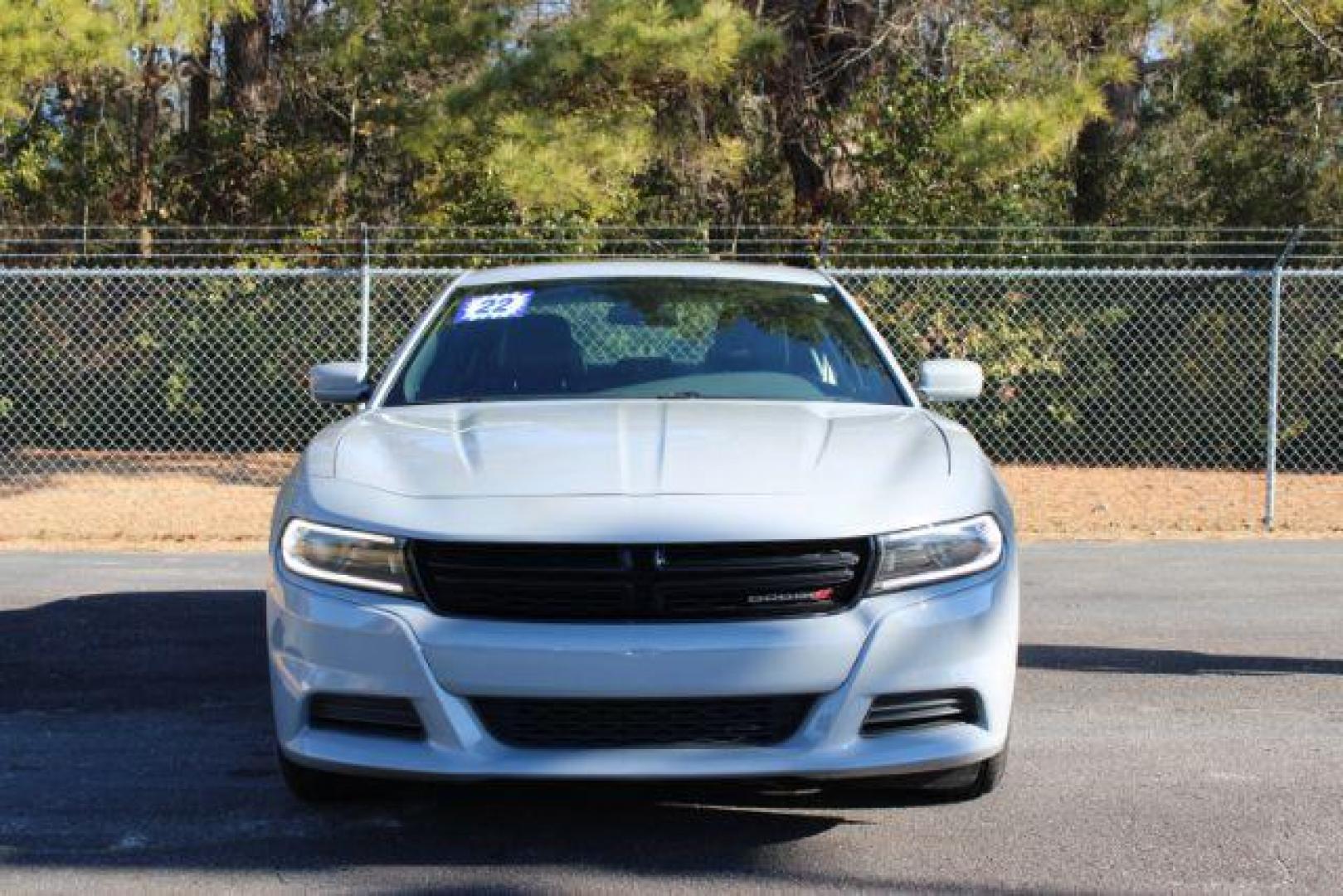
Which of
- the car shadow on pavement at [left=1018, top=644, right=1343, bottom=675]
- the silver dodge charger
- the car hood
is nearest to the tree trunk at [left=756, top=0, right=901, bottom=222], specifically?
the car shadow on pavement at [left=1018, top=644, right=1343, bottom=675]

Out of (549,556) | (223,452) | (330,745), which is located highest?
(549,556)

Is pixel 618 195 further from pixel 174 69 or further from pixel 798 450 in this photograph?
pixel 798 450

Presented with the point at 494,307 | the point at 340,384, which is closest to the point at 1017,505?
the point at 494,307

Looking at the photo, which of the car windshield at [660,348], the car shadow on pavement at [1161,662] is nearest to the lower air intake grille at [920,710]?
the car windshield at [660,348]

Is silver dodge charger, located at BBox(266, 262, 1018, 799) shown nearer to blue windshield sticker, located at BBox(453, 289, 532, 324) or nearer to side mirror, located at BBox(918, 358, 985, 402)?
side mirror, located at BBox(918, 358, 985, 402)

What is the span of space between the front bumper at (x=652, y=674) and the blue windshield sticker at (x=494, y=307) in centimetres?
191

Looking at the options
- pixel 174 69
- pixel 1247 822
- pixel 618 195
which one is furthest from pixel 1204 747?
pixel 174 69

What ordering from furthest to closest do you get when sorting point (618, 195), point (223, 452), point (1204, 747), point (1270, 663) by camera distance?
point (223, 452), point (618, 195), point (1270, 663), point (1204, 747)

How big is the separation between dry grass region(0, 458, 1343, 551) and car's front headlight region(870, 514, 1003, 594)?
24.7 ft

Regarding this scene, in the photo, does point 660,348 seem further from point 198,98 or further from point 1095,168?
point 198,98

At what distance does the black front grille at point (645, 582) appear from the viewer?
4.07m

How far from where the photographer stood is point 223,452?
16812 mm

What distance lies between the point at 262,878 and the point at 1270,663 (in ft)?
14.6

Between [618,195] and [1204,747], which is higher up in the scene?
[618,195]
